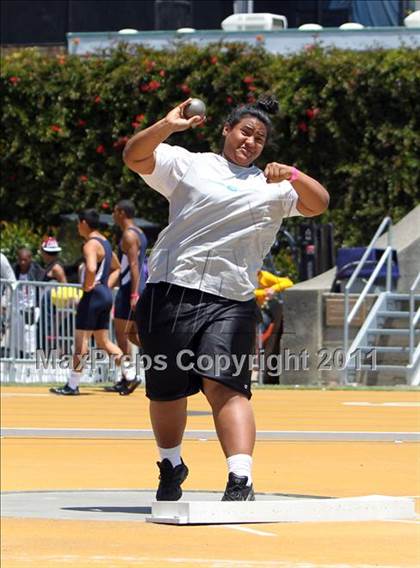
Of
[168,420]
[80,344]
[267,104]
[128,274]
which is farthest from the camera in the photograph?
[80,344]

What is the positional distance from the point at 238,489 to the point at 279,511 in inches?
13.8

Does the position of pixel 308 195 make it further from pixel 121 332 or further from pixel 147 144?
pixel 121 332

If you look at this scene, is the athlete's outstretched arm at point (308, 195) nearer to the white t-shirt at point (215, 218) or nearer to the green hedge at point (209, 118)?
the white t-shirt at point (215, 218)

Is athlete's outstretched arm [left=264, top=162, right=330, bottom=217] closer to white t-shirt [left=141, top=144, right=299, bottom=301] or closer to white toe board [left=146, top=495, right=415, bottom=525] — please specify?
white t-shirt [left=141, top=144, right=299, bottom=301]

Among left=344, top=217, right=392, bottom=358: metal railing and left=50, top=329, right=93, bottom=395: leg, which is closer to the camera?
left=50, top=329, right=93, bottom=395: leg

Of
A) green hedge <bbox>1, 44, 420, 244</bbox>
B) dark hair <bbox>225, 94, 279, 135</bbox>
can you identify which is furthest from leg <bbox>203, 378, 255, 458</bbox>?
green hedge <bbox>1, 44, 420, 244</bbox>

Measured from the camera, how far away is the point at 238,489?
6.86m

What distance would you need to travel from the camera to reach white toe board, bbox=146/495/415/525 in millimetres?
6512

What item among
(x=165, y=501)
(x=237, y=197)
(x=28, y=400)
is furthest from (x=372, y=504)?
(x=28, y=400)

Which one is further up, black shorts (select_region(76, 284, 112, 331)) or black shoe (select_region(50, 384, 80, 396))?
black shorts (select_region(76, 284, 112, 331))

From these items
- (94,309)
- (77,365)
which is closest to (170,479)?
(77,365)

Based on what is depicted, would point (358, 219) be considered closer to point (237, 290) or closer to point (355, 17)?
point (355, 17)

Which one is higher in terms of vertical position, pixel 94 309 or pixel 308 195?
pixel 308 195

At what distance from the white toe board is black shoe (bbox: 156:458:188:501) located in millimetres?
549
